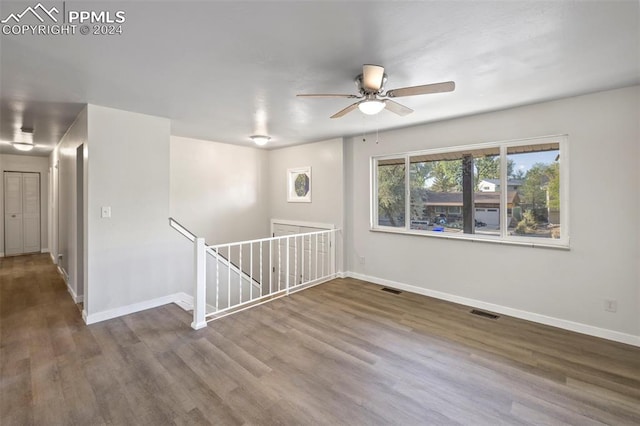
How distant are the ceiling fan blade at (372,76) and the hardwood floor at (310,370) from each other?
2.34 metres

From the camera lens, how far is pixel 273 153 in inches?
251

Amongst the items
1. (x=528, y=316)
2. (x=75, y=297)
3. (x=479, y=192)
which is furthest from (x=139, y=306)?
(x=528, y=316)

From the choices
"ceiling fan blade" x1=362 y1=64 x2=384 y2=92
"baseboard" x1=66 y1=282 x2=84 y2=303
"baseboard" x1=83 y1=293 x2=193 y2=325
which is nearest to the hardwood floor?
"baseboard" x1=83 y1=293 x2=193 y2=325

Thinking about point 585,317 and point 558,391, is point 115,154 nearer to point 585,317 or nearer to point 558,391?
point 558,391

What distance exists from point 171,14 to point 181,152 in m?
3.83

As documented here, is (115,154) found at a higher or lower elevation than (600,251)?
higher

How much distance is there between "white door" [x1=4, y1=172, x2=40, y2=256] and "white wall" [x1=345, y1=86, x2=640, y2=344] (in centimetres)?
912

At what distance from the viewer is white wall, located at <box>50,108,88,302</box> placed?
152 inches

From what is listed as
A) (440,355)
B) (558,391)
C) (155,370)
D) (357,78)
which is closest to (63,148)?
Answer: (155,370)

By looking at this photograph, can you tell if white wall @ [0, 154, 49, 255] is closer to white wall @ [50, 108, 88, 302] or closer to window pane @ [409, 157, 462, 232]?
white wall @ [50, 108, 88, 302]

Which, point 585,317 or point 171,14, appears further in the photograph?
point 585,317

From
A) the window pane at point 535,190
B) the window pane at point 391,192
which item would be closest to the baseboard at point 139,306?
the window pane at point 391,192

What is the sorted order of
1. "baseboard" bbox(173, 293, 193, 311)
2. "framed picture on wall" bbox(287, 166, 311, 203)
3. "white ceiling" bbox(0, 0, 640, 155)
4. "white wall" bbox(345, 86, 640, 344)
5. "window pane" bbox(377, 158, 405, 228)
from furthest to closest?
"framed picture on wall" bbox(287, 166, 311, 203), "window pane" bbox(377, 158, 405, 228), "baseboard" bbox(173, 293, 193, 311), "white wall" bbox(345, 86, 640, 344), "white ceiling" bbox(0, 0, 640, 155)

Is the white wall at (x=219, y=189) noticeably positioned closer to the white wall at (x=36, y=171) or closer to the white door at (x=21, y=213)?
the white wall at (x=36, y=171)
